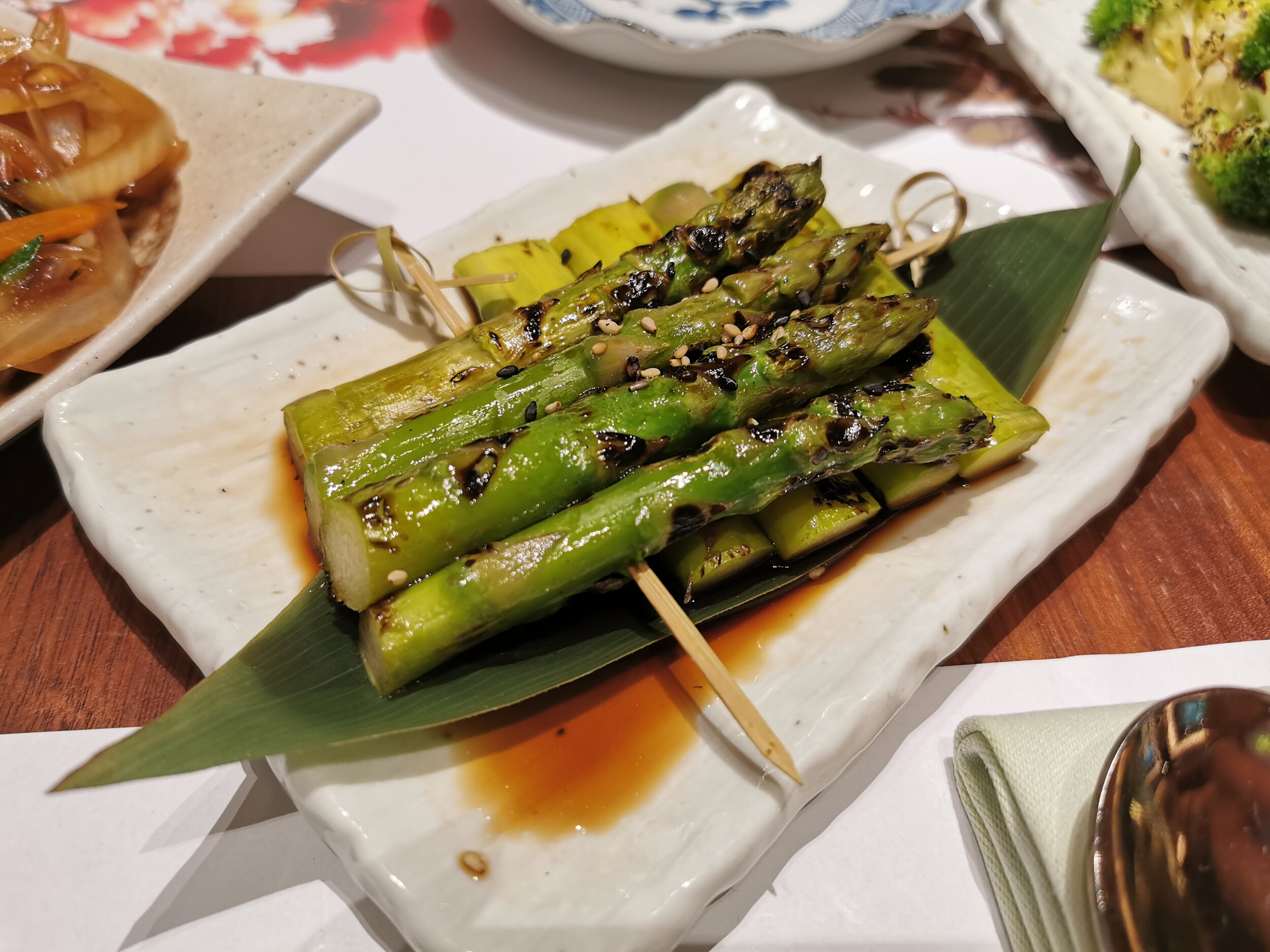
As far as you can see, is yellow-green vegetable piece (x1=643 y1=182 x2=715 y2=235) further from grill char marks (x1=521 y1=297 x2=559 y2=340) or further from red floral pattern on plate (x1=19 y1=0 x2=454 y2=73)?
red floral pattern on plate (x1=19 y1=0 x2=454 y2=73)

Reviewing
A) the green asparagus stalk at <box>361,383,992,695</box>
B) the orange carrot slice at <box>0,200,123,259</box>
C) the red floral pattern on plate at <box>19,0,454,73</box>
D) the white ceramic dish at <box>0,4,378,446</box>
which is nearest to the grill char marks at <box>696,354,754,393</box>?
the green asparagus stalk at <box>361,383,992,695</box>

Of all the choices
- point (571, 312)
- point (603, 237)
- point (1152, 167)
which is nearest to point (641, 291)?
point (571, 312)

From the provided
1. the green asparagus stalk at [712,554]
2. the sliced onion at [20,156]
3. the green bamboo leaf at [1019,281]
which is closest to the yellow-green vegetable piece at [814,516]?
the green asparagus stalk at [712,554]

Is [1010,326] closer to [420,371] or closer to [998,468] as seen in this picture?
[998,468]

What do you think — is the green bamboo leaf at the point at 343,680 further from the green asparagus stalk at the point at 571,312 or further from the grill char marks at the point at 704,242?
the grill char marks at the point at 704,242

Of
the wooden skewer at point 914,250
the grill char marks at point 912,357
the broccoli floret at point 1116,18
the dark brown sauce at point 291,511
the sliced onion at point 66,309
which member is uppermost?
the broccoli floret at point 1116,18

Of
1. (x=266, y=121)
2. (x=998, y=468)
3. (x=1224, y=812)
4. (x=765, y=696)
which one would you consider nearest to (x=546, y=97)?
(x=266, y=121)
